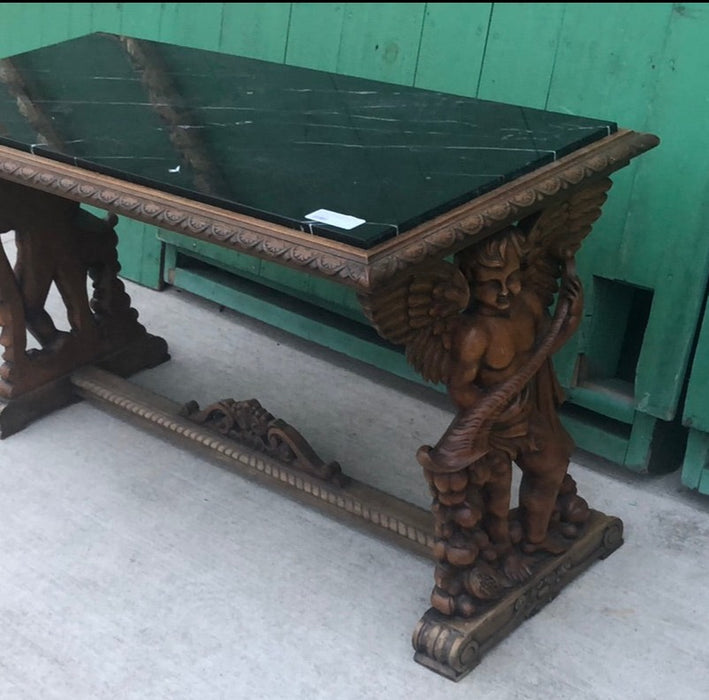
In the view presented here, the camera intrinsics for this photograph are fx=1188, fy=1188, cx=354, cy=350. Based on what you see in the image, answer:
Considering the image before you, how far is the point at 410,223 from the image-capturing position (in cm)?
186

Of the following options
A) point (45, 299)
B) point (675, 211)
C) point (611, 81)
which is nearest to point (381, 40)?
point (611, 81)

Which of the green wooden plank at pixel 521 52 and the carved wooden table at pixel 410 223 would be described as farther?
the green wooden plank at pixel 521 52

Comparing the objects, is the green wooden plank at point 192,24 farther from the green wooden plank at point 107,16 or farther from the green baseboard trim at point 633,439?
the green baseboard trim at point 633,439

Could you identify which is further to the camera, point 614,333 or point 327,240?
point 614,333

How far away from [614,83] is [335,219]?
1092 mm

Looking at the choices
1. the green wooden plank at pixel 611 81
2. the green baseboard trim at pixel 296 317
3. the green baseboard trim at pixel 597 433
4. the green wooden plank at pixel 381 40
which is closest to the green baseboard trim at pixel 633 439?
the green baseboard trim at pixel 597 433

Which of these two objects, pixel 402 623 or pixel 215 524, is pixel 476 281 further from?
pixel 215 524

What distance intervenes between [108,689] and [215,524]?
564mm

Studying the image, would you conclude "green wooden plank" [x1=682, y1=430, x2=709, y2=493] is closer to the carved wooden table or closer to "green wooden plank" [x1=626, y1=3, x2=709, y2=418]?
"green wooden plank" [x1=626, y1=3, x2=709, y2=418]

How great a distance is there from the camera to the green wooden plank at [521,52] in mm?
2775

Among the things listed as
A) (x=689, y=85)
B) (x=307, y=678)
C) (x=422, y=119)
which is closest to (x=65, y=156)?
(x=422, y=119)

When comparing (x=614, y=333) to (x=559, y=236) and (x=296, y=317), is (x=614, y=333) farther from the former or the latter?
(x=296, y=317)

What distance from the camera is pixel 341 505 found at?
258cm

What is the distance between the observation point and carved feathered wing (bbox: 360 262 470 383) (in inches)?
75.5
